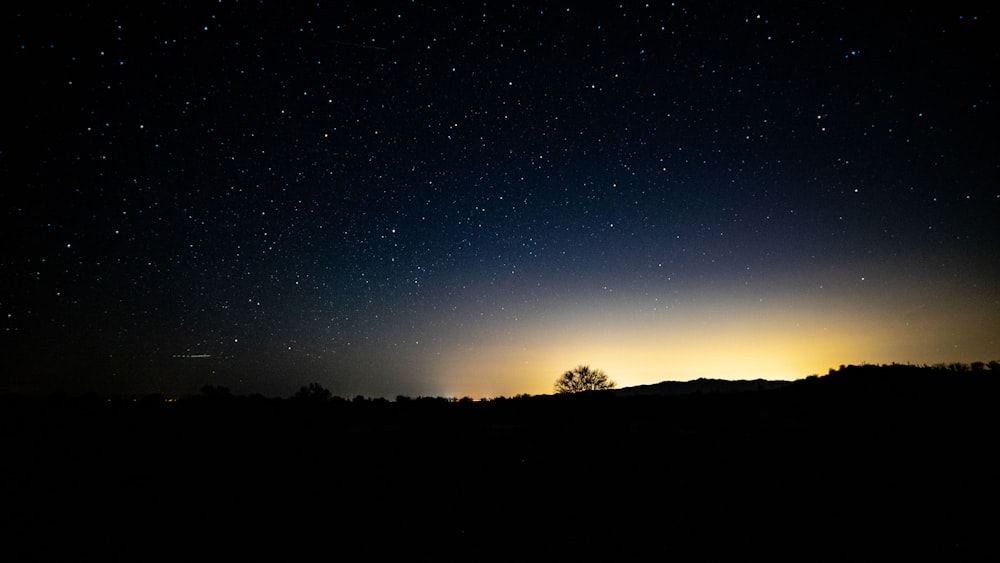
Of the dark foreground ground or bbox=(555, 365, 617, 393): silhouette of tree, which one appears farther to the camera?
bbox=(555, 365, 617, 393): silhouette of tree

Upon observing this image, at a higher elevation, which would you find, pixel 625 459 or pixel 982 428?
pixel 982 428

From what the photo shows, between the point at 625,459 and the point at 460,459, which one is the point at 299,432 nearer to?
the point at 460,459

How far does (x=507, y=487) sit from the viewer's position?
4.91 metres

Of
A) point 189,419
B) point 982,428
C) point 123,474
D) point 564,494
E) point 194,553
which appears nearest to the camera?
point 194,553

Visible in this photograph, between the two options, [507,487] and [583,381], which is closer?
[507,487]

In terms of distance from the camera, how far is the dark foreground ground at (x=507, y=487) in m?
3.70

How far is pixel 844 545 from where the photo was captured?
361cm

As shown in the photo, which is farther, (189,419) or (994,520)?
(189,419)

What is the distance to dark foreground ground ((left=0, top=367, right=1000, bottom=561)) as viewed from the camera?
3.70m

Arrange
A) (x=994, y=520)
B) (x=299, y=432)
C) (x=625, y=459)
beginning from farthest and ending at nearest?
(x=299, y=432), (x=625, y=459), (x=994, y=520)

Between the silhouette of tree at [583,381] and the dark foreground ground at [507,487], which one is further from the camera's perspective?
the silhouette of tree at [583,381]

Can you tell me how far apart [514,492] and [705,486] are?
2.25 metres

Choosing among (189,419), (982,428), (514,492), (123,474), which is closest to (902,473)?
(982,428)

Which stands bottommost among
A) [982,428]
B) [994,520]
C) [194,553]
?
[194,553]
